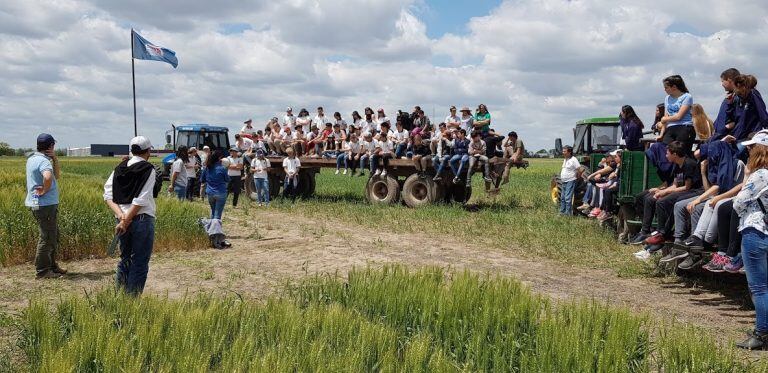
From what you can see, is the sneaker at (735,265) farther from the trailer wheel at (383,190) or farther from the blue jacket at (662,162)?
the trailer wheel at (383,190)

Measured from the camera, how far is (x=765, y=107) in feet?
22.7

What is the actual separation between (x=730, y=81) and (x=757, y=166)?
2.00 m

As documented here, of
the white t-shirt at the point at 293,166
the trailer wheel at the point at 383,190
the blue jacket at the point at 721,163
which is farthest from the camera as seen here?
the white t-shirt at the point at 293,166

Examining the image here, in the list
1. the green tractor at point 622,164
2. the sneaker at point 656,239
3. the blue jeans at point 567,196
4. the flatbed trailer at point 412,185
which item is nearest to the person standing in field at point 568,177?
the blue jeans at point 567,196

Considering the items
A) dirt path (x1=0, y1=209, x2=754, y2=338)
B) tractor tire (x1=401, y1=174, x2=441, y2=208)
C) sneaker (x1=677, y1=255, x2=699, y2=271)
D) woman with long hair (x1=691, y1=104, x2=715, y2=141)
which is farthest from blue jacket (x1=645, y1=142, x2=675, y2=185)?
tractor tire (x1=401, y1=174, x2=441, y2=208)

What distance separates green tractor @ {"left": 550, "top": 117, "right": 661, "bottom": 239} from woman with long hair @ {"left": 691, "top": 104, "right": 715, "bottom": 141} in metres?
1.45

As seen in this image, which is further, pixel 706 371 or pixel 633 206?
pixel 633 206

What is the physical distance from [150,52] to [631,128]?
1956cm

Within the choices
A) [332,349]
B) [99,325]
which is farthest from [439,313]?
[99,325]

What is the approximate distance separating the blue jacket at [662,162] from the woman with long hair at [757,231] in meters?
2.74

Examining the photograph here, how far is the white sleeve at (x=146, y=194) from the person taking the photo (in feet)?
19.1

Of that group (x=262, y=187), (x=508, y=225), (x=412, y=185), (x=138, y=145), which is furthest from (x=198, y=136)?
(x=138, y=145)

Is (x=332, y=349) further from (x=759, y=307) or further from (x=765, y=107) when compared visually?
(x=765, y=107)

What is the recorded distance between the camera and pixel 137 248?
19.6ft
